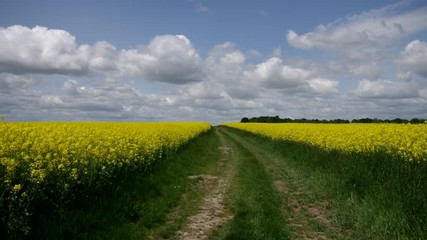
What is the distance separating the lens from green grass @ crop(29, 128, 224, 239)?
7863mm

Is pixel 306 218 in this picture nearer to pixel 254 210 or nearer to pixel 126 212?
pixel 254 210

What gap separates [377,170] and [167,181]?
6634mm

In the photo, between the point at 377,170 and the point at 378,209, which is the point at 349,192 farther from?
the point at 378,209

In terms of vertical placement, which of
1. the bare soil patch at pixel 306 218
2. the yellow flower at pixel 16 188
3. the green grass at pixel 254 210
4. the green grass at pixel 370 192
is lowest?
the bare soil patch at pixel 306 218

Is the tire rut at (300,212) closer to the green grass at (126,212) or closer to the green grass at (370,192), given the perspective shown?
the green grass at (370,192)

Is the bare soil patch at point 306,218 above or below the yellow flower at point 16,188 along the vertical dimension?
below

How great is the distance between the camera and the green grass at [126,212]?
25.8 ft

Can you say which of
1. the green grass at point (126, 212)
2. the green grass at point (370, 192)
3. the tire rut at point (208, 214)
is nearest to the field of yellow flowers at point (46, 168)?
the green grass at point (126, 212)

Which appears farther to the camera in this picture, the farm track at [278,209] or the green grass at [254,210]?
the farm track at [278,209]

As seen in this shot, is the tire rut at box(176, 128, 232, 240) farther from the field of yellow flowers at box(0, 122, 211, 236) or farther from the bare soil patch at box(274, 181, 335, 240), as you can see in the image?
the field of yellow flowers at box(0, 122, 211, 236)

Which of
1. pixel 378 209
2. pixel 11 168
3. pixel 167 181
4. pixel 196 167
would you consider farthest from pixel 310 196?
pixel 11 168

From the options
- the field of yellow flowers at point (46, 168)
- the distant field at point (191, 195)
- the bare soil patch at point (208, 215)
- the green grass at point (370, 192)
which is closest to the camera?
the field of yellow flowers at point (46, 168)

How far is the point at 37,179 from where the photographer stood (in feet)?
24.7

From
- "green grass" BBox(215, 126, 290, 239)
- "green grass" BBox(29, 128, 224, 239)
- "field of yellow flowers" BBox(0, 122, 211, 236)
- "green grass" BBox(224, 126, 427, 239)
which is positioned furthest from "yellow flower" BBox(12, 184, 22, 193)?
"green grass" BBox(224, 126, 427, 239)
